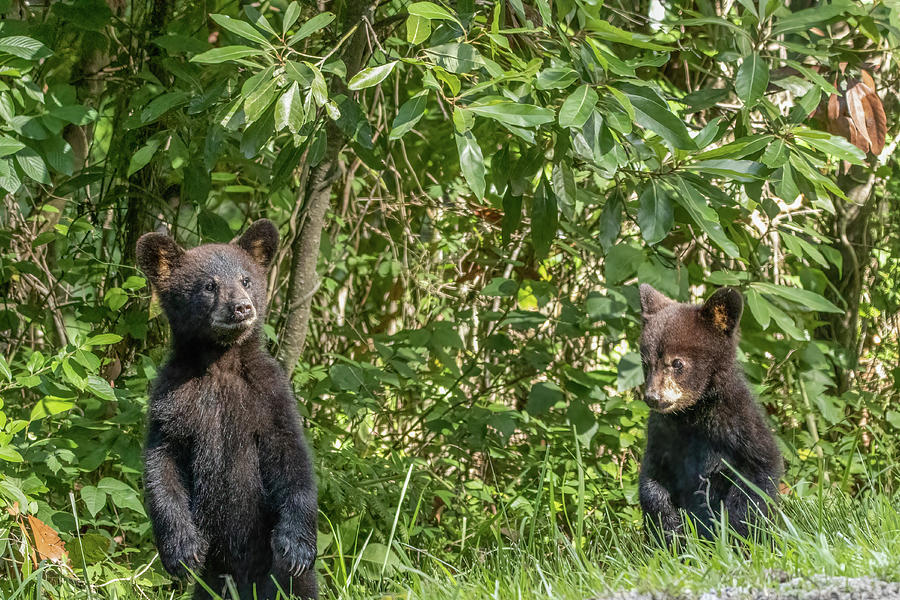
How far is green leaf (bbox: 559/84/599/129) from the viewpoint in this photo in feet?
13.6

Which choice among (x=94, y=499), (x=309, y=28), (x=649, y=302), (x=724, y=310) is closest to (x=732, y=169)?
(x=724, y=310)

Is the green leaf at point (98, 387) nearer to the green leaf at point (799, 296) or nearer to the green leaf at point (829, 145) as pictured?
the green leaf at point (799, 296)

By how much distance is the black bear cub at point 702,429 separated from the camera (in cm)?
494

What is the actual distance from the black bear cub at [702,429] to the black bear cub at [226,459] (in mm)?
1738

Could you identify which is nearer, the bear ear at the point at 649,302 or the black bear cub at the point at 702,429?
the black bear cub at the point at 702,429

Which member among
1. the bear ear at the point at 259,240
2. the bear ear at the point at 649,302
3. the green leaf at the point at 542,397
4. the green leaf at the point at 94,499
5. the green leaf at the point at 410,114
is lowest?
the green leaf at the point at 94,499

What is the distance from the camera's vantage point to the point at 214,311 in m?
4.63

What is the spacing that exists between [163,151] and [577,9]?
298cm

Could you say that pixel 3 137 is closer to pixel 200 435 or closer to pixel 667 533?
pixel 200 435

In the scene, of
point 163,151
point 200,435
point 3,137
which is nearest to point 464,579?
point 200,435

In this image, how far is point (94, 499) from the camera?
522cm

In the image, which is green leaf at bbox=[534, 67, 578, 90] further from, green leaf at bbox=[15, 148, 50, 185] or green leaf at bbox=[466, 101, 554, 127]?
green leaf at bbox=[15, 148, 50, 185]

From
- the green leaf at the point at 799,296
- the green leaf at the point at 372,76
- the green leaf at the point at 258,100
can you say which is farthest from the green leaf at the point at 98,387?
the green leaf at the point at 799,296

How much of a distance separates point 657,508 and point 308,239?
2.58 metres
